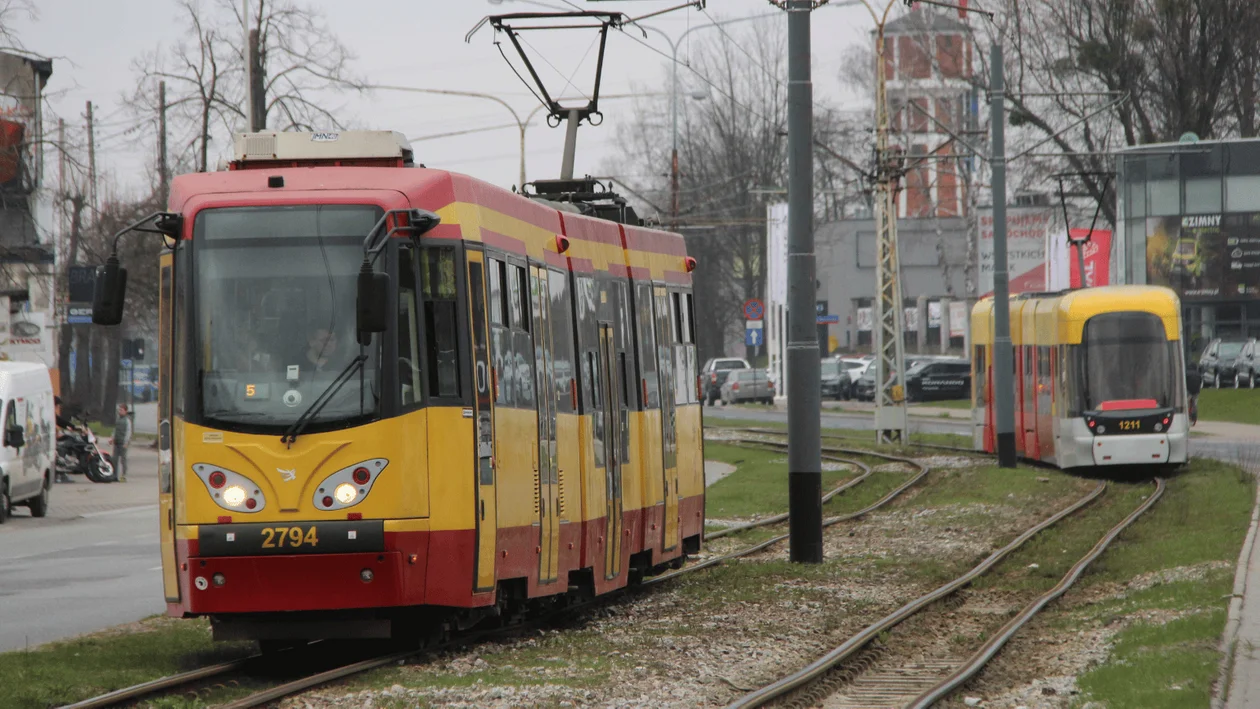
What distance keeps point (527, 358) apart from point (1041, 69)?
43995 millimetres

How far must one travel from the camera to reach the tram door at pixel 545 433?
1309cm

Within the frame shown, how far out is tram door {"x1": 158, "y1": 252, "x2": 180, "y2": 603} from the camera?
11.3 m

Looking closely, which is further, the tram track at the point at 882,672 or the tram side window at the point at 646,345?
the tram side window at the point at 646,345

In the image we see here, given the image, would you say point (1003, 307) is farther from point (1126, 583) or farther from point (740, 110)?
point (740, 110)

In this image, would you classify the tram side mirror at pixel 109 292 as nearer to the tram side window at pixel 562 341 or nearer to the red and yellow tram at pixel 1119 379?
the tram side window at pixel 562 341

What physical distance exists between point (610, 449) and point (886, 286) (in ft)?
82.0

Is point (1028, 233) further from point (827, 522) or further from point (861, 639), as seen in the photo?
point (861, 639)

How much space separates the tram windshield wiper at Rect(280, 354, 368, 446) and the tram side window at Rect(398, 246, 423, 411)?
258 mm

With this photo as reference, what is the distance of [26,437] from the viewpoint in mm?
28109

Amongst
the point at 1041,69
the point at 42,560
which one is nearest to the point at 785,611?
the point at 42,560

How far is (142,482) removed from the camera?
38.6m

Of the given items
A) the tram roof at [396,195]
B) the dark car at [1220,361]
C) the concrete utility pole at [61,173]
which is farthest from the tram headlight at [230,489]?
the dark car at [1220,361]

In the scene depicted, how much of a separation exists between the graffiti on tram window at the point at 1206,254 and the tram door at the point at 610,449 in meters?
42.1

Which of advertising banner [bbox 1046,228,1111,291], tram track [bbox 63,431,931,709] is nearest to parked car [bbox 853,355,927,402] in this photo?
advertising banner [bbox 1046,228,1111,291]
